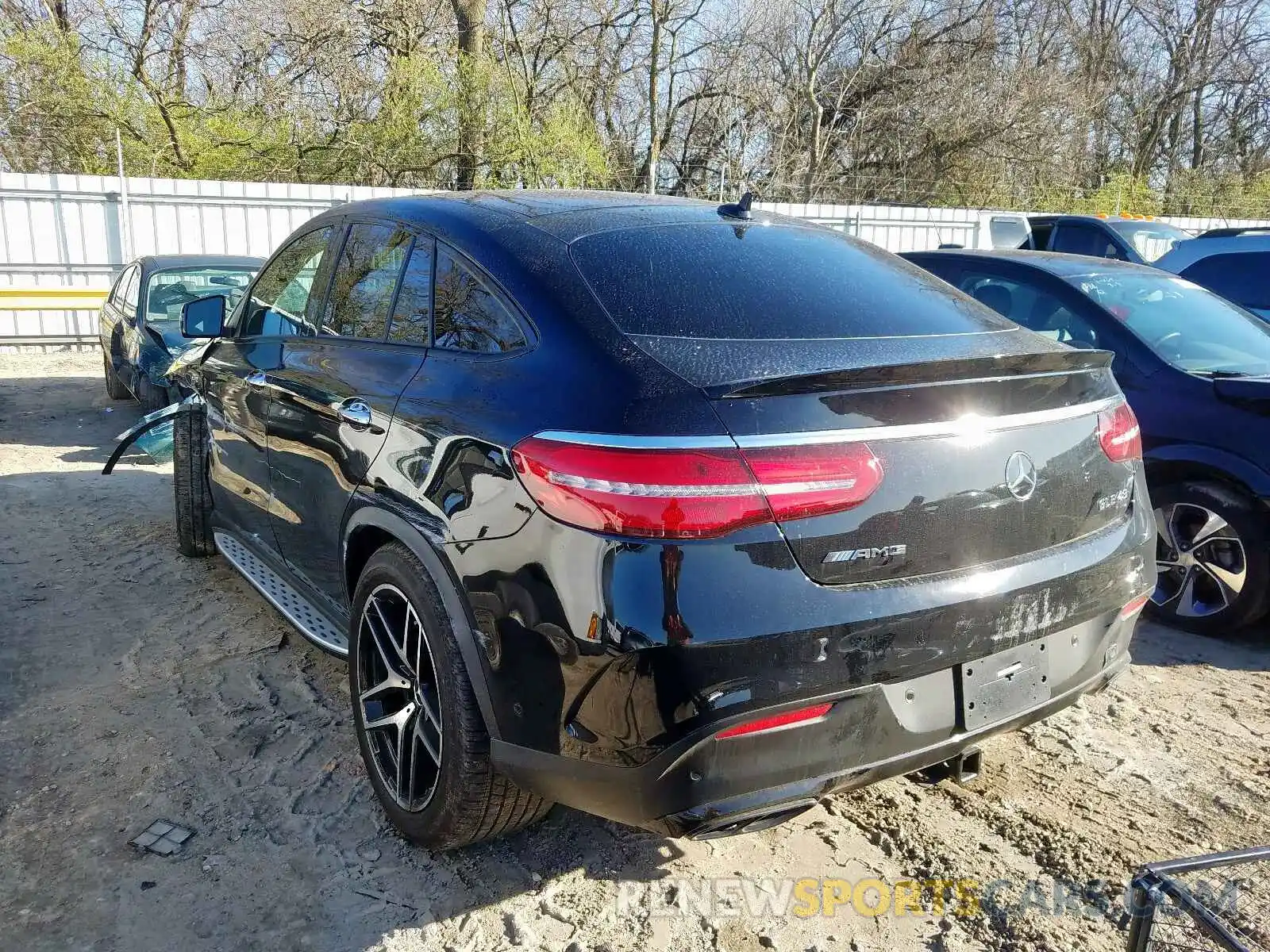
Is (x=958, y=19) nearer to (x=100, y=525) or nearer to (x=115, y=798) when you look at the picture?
(x=100, y=525)

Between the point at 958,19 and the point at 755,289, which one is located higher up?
the point at 958,19

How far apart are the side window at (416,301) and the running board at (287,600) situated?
1.01 m

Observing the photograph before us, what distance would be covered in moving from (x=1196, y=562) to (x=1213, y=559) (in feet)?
0.22

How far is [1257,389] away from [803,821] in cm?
277

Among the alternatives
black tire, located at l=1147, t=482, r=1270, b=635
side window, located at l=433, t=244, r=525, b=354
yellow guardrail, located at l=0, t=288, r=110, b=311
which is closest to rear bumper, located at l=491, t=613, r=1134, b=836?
side window, located at l=433, t=244, r=525, b=354

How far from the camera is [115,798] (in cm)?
288

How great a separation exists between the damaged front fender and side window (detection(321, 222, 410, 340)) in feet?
5.17

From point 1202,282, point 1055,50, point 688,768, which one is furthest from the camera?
point 1055,50

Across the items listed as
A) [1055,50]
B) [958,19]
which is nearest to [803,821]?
[958,19]

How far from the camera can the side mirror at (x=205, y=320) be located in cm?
426

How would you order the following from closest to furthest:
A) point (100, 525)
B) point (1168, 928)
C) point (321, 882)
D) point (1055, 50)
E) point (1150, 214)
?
point (1168, 928) < point (321, 882) < point (100, 525) < point (1150, 214) < point (1055, 50)

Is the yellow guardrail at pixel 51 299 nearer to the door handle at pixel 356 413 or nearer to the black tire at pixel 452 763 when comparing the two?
the door handle at pixel 356 413

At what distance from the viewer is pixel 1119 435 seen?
2.52 metres

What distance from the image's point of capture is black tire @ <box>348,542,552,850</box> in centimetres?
230
